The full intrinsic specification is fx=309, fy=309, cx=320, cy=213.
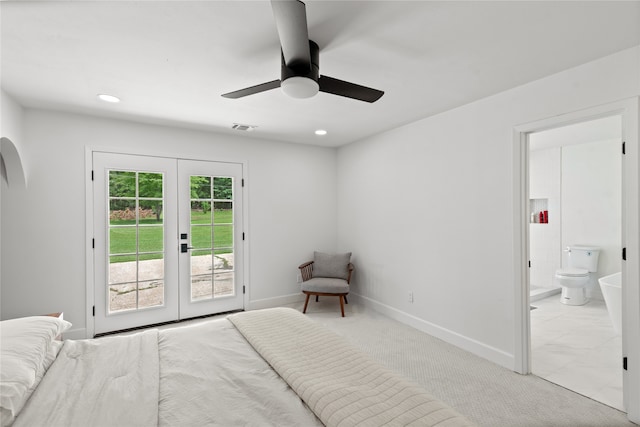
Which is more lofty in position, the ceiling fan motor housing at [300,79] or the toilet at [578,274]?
the ceiling fan motor housing at [300,79]

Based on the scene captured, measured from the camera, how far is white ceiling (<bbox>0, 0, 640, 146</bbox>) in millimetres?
1637

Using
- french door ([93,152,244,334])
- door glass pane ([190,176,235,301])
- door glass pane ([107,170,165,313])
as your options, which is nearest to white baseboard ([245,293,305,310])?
french door ([93,152,244,334])

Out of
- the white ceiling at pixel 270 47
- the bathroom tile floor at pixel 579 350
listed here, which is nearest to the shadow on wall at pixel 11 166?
the white ceiling at pixel 270 47

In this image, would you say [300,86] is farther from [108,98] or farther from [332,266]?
[332,266]

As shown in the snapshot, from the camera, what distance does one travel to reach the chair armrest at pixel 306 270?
14.7ft

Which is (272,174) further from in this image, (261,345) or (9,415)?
(9,415)

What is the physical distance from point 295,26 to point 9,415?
1884mm

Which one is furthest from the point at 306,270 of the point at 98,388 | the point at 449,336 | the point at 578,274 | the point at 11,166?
the point at 578,274

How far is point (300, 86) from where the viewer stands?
67.6 inches

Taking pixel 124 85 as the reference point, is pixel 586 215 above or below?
below

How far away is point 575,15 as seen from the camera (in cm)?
168

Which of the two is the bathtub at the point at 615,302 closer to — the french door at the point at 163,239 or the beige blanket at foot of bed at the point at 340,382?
the beige blanket at foot of bed at the point at 340,382

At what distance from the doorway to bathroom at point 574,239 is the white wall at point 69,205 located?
11.3 ft

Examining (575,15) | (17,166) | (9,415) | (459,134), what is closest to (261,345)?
(9,415)
